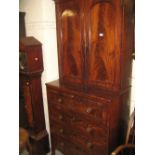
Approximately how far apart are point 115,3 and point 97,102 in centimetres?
91

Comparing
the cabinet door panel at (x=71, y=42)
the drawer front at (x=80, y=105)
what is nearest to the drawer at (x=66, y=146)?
the drawer front at (x=80, y=105)

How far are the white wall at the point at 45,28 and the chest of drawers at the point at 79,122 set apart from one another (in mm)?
243

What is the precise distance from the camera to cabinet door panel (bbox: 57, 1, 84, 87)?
1817 millimetres

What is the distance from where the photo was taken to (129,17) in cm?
157

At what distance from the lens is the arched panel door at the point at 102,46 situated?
1579mm

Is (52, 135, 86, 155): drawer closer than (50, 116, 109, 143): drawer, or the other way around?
(50, 116, 109, 143): drawer

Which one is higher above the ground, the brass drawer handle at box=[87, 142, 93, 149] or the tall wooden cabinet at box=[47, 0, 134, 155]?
the tall wooden cabinet at box=[47, 0, 134, 155]

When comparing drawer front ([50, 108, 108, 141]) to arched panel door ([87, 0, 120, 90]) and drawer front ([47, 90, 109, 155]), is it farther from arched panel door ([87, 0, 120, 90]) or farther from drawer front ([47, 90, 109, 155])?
arched panel door ([87, 0, 120, 90])

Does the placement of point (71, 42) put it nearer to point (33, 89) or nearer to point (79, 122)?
point (33, 89)

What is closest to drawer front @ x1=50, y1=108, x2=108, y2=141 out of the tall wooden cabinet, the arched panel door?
the tall wooden cabinet

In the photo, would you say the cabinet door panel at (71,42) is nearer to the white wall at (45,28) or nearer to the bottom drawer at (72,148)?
the white wall at (45,28)

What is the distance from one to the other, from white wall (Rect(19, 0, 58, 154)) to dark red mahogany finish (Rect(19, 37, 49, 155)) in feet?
0.24
